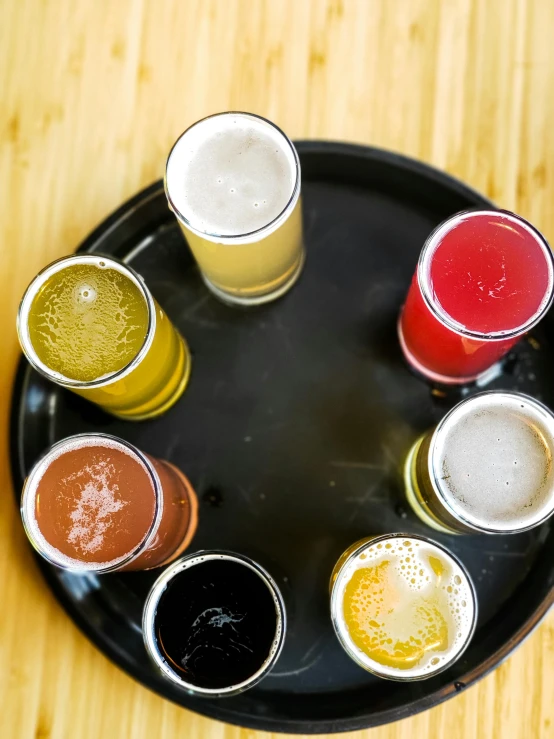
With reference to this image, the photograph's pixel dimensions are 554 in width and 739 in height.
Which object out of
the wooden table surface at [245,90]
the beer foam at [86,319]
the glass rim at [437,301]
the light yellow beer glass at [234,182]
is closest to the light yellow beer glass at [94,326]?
the beer foam at [86,319]

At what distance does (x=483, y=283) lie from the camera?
942mm

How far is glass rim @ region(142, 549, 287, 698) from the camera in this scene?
35.6 inches

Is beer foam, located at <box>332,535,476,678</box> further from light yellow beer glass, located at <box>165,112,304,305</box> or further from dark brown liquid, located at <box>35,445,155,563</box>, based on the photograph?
light yellow beer glass, located at <box>165,112,304,305</box>

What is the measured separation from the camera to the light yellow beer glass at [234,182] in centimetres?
96

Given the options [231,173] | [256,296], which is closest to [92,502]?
[256,296]

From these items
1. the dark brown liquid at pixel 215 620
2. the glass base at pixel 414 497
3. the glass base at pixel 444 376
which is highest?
the glass base at pixel 444 376

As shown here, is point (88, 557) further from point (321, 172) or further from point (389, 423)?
point (321, 172)

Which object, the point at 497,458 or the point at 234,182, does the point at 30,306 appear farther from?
the point at 497,458

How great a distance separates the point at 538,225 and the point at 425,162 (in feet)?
0.77

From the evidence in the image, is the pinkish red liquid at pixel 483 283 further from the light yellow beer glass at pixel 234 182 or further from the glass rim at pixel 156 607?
the glass rim at pixel 156 607

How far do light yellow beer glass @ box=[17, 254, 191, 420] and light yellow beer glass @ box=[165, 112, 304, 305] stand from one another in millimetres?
129

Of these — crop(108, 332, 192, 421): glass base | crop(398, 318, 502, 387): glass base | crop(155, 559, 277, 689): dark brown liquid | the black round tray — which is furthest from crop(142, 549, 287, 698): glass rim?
crop(398, 318, 502, 387): glass base

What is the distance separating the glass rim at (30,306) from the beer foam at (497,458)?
0.44m

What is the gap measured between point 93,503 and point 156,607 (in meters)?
0.18
